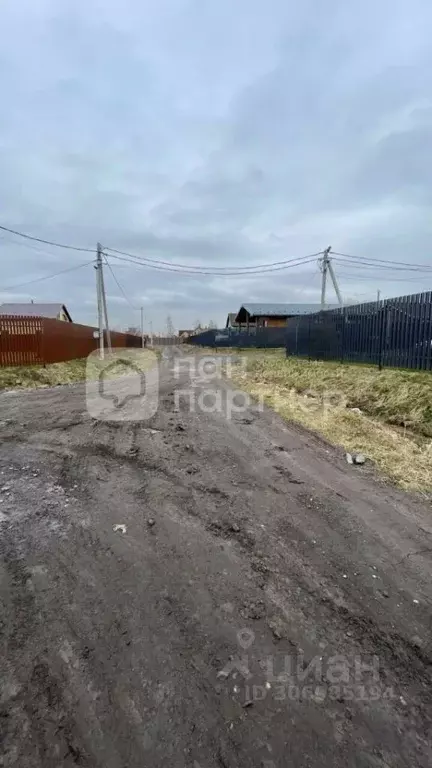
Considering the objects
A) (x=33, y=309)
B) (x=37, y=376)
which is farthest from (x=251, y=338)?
(x=33, y=309)

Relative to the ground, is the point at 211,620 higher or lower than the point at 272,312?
lower

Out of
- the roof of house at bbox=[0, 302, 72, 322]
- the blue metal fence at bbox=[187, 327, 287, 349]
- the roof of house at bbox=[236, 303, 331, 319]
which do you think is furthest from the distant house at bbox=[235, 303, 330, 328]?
the roof of house at bbox=[0, 302, 72, 322]

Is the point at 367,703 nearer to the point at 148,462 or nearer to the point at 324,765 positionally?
the point at 324,765

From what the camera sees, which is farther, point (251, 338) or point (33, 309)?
point (33, 309)

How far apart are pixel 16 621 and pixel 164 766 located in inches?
41.9

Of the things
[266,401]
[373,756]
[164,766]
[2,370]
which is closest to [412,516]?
[373,756]

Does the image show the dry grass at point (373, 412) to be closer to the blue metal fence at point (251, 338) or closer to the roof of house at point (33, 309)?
the blue metal fence at point (251, 338)

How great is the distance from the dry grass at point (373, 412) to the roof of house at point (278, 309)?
3822 cm

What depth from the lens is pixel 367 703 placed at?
1.58 m

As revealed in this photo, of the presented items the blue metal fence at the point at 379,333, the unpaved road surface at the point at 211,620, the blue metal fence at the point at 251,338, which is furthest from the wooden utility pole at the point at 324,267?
the unpaved road surface at the point at 211,620

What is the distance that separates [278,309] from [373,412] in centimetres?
4329

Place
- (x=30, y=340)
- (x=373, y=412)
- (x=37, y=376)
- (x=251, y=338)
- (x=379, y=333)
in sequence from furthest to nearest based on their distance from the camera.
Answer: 1. (x=251, y=338)
2. (x=30, y=340)
3. (x=37, y=376)
4. (x=379, y=333)
5. (x=373, y=412)

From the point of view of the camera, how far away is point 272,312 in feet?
156

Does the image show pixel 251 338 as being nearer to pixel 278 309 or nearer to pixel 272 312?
pixel 272 312
